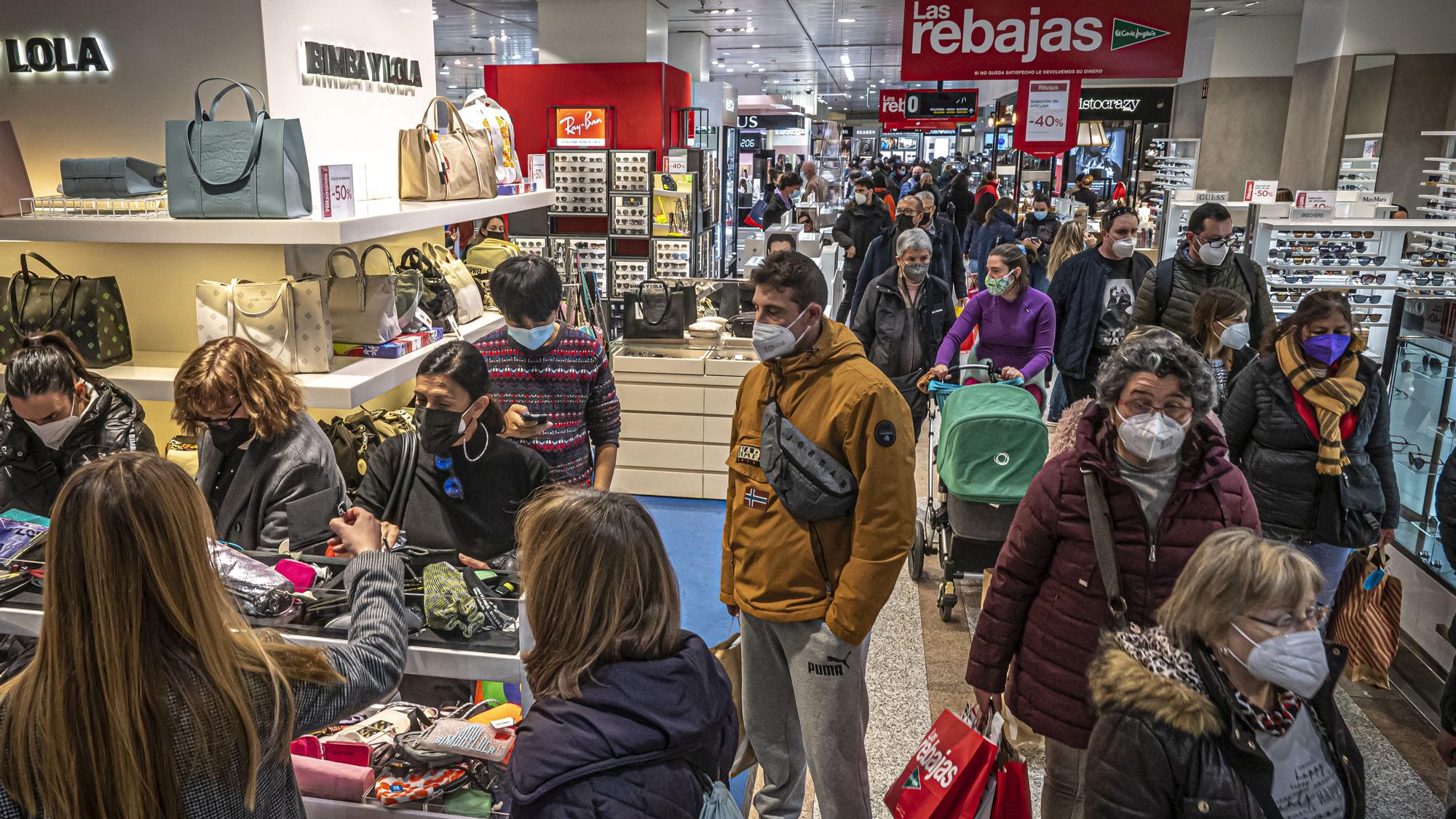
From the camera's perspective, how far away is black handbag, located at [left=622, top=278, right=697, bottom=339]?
6891mm

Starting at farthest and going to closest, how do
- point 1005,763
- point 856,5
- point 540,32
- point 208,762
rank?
point 856,5 < point 540,32 < point 1005,763 < point 208,762

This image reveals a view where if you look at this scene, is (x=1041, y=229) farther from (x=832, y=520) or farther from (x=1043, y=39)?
(x=832, y=520)

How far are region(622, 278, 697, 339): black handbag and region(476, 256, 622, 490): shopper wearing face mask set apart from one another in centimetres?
302

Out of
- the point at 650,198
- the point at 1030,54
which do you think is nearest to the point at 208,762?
the point at 1030,54

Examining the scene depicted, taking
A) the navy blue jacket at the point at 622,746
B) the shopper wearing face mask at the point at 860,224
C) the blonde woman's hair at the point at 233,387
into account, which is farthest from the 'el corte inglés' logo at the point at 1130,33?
the navy blue jacket at the point at 622,746

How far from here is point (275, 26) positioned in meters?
4.09

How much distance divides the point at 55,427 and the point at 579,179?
783 centimetres

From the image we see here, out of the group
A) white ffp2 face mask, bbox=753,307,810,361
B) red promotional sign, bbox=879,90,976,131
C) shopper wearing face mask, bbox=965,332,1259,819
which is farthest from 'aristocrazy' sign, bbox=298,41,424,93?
red promotional sign, bbox=879,90,976,131

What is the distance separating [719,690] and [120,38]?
4.14 m

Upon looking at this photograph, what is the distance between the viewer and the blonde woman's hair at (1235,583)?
74.2 inches

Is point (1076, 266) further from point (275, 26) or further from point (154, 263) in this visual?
point (154, 263)

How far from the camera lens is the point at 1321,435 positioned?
374 centimetres

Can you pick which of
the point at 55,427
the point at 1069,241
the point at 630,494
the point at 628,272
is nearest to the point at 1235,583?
the point at 630,494

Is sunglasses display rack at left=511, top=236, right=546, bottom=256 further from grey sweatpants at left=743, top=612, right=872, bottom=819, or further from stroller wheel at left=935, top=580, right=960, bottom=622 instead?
grey sweatpants at left=743, top=612, right=872, bottom=819
